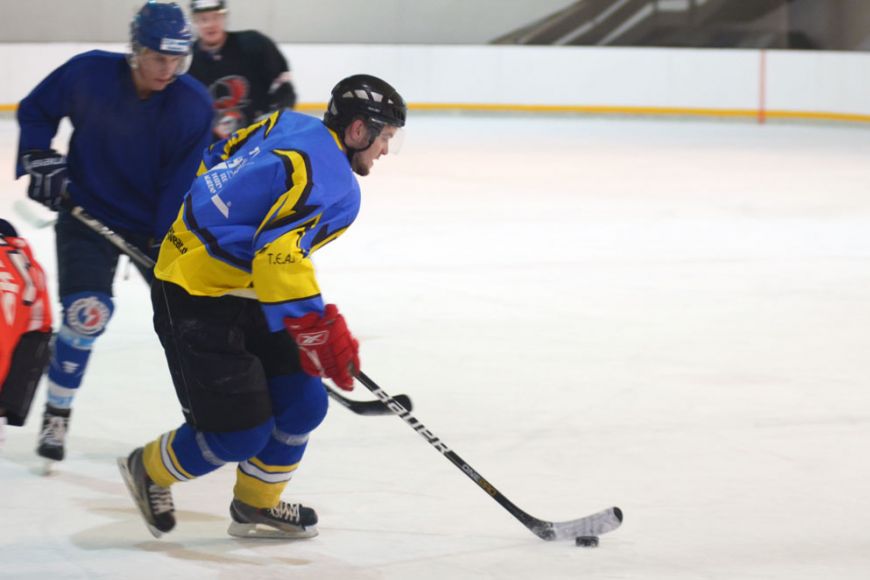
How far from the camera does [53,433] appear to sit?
325cm

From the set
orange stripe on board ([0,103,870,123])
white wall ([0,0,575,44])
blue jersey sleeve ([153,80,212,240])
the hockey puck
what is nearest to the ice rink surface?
the hockey puck

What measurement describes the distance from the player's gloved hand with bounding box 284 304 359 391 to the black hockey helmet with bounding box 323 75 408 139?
0.35 metres

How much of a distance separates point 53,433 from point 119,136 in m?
0.70

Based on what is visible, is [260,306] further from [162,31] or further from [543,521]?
[162,31]

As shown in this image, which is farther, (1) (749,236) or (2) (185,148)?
(1) (749,236)

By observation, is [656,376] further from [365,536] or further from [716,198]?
[716,198]

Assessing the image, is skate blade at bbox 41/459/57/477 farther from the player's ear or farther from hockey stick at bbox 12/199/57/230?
the player's ear

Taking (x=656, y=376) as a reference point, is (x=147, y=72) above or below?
above

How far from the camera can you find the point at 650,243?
654 centimetres

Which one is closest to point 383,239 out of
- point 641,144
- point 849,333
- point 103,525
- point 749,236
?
point 749,236

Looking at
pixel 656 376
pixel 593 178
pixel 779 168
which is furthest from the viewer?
pixel 779 168

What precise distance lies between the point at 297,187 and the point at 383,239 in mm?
4092

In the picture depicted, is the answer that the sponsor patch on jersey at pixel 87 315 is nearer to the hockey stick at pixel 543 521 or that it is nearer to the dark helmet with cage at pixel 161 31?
the dark helmet with cage at pixel 161 31

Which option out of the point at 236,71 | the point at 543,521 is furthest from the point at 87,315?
the point at 236,71
